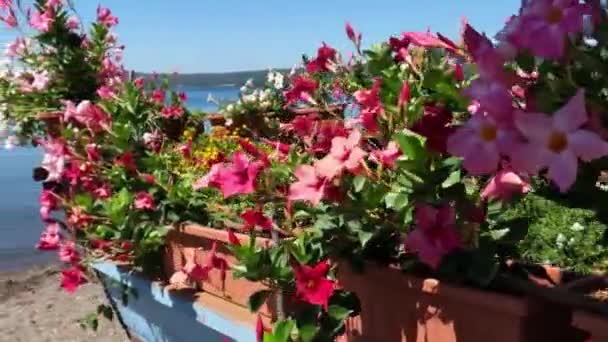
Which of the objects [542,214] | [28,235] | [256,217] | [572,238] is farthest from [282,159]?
[28,235]

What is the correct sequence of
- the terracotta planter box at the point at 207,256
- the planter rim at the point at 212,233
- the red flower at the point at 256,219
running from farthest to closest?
the terracotta planter box at the point at 207,256 → the planter rim at the point at 212,233 → the red flower at the point at 256,219

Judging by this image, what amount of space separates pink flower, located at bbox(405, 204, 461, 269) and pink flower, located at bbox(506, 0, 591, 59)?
470mm

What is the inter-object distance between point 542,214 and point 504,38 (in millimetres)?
1902

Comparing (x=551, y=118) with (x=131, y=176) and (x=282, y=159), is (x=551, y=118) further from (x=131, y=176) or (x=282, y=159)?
(x=131, y=176)

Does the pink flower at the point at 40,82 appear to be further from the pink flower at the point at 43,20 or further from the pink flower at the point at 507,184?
the pink flower at the point at 507,184

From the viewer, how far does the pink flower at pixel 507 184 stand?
1.17 meters

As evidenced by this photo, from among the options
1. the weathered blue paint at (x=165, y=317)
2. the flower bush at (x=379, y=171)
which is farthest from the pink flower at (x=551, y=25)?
the weathered blue paint at (x=165, y=317)

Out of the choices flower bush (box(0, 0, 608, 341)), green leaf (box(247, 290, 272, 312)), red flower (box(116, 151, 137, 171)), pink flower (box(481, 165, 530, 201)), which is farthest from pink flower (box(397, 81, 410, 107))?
red flower (box(116, 151, 137, 171))

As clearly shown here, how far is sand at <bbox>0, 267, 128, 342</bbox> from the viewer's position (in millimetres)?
4531

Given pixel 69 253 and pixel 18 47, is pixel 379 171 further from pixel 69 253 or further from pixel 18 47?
pixel 18 47

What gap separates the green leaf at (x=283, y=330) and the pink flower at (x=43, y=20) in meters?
3.22

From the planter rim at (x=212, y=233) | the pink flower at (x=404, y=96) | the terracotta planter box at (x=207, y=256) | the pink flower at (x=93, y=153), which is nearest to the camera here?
the pink flower at (x=404, y=96)

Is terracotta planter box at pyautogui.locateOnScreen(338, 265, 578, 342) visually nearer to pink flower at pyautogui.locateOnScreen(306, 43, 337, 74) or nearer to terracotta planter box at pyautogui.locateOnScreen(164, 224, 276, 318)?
terracotta planter box at pyautogui.locateOnScreen(164, 224, 276, 318)

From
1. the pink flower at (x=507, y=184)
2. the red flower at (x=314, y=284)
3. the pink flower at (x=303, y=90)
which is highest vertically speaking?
the pink flower at (x=303, y=90)
